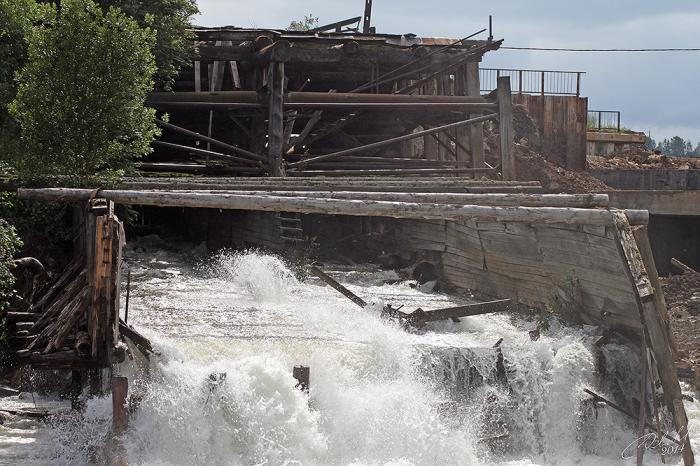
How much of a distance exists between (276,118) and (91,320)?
30.6ft

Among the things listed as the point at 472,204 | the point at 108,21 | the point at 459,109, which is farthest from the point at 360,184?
the point at 459,109

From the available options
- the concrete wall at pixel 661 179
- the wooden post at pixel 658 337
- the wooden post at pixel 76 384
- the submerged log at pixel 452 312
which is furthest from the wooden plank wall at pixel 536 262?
the concrete wall at pixel 661 179

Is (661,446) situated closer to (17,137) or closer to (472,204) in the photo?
(472,204)

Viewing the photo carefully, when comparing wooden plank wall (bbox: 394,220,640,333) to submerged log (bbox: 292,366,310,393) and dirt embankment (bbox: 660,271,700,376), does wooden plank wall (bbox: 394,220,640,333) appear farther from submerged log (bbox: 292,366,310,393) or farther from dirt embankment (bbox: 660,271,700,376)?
submerged log (bbox: 292,366,310,393)

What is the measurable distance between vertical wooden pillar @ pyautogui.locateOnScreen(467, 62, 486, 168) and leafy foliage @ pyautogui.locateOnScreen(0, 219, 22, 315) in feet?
40.4

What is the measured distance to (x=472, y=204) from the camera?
13.0 metres

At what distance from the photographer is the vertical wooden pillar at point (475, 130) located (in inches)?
910

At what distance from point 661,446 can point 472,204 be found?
3.68 metres

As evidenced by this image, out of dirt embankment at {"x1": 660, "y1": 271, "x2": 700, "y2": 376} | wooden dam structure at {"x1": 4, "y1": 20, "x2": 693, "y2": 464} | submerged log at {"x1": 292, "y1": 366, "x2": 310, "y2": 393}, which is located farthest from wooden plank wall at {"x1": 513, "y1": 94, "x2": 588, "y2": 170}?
submerged log at {"x1": 292, "y1": 366, "x2": 310, "y2": 393}

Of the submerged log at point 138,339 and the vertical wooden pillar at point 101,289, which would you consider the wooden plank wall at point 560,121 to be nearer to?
the submerged log at point 138,339

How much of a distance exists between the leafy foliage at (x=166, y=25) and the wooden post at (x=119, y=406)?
9914 mm

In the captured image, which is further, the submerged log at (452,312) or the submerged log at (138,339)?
the submerged log at (452,312)

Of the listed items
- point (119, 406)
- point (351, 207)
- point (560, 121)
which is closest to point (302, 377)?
point (119, 406)

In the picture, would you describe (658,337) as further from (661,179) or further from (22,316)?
(661,179)
